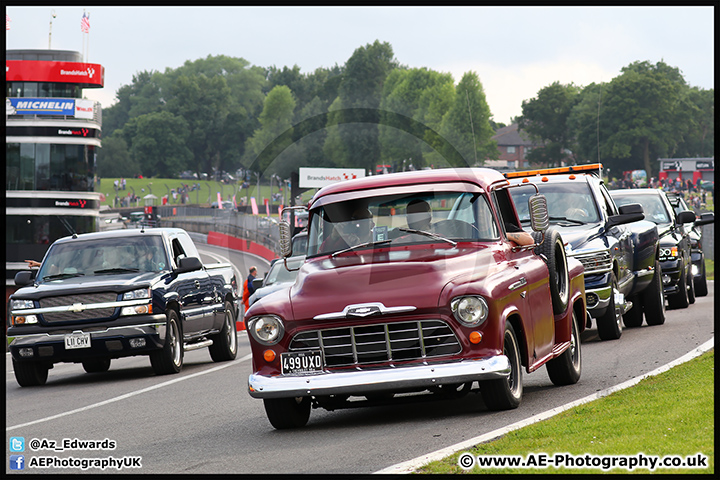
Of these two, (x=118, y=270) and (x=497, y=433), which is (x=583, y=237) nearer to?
(x=118, y=270)

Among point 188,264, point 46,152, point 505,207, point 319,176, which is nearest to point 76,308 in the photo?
point 188,264

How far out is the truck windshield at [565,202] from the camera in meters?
15.9

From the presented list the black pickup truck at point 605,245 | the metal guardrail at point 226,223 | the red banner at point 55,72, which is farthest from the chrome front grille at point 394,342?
the red banner at point 55,72

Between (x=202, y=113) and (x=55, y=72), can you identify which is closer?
(x=55, y=72)

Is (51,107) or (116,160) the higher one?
(116,160)

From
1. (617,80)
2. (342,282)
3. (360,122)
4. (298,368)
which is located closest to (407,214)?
(342,282)

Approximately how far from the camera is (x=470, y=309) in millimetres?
8523

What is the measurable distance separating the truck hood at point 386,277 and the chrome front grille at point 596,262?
222 inches

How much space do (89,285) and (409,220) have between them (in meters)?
7.37

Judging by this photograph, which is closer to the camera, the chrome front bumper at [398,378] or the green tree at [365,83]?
the chrome front bumper at [398,378]

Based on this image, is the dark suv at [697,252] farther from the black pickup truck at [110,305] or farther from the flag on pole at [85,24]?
the flag on pole at [85,24]

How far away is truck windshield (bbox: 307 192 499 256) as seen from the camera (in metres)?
9.67

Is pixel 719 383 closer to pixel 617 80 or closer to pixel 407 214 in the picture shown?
pixel 407 214

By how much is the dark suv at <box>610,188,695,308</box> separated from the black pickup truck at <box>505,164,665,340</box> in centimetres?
275
